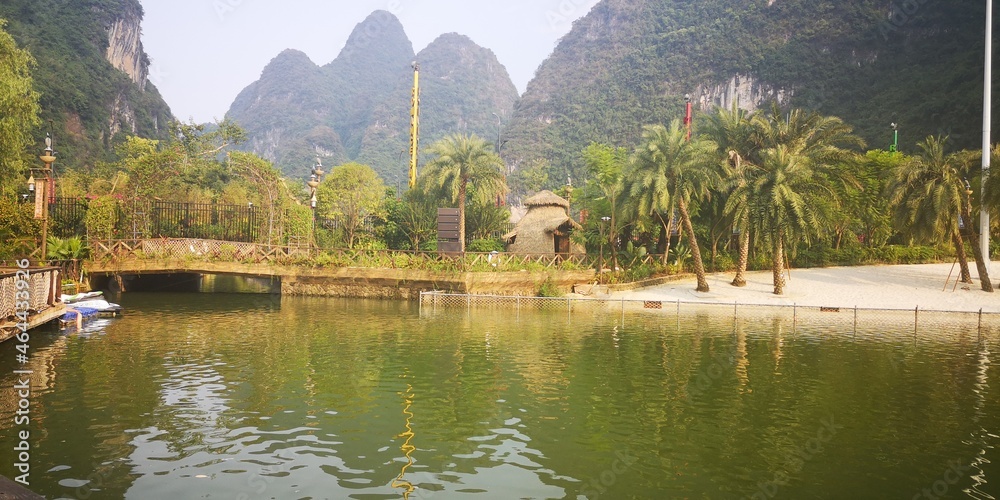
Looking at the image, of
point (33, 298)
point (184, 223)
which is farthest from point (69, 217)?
point (33, 298)

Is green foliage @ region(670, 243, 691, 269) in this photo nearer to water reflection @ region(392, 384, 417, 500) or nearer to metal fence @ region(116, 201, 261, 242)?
metal fence @ region(116, 201, 261, 242)

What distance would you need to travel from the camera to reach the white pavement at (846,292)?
33.7 m

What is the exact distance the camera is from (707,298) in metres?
35.0

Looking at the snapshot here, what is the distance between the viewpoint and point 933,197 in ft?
116

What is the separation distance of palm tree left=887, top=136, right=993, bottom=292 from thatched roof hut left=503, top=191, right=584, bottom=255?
19053 mm

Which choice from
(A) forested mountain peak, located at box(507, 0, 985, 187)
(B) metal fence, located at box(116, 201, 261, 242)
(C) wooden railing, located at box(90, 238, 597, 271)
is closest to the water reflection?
(C) wooden railing, located at box(90, 238, 597, 271)

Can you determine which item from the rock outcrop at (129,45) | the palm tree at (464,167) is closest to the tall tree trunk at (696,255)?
the palm tree at (464,167)

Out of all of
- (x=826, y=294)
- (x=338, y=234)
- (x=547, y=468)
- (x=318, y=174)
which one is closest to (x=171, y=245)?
(x=318, y=174)

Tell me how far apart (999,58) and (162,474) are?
303 ft

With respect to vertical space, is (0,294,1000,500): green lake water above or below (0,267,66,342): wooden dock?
below

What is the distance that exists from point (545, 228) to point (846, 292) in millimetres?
18571

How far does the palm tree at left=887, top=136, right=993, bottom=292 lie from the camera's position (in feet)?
116

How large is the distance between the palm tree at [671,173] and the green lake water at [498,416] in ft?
49.3

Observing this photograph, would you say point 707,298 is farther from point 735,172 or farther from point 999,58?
point 999,58
